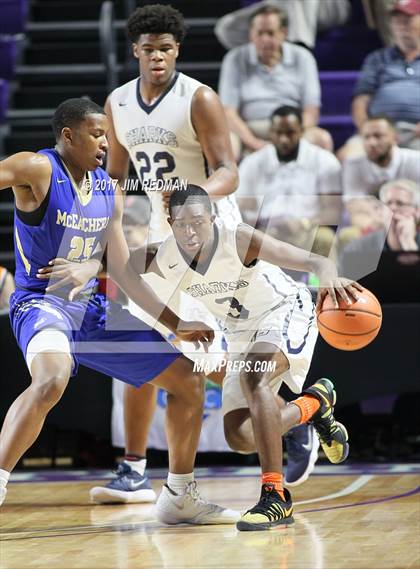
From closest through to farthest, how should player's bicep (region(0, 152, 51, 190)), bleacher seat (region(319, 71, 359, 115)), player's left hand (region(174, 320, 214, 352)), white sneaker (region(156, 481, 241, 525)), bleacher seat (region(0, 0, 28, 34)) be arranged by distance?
1. player's bicep (region(0, 152, 51, 190))
2. player's left hand (region(174, 320, 214, 352))
3. white sneaker (region(156, 481, 241, 525))
4. bleacher seat (region(319, 71, 359, 115))
5. bleacher seat (region(0, 0, 28, 34))

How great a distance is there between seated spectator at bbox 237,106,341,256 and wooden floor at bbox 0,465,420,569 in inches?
82.9

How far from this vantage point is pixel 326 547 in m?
4.23

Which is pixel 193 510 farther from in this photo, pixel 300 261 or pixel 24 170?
pixel 24 170

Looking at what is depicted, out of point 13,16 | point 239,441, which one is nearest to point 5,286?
point 239,441

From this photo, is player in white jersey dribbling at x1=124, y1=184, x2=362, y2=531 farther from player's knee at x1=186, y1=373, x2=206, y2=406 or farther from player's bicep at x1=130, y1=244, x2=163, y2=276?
player's knee at x1=186, y1=373, x2=206, y2=406

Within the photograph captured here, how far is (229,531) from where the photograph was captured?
471 cm

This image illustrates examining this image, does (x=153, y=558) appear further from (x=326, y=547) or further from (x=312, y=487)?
(x=312, y=487)

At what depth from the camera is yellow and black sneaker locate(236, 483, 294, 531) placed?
464 centimetres

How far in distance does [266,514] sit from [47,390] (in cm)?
107

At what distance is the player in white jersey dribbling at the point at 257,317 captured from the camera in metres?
4.70

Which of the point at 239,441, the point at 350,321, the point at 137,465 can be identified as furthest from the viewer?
the point at 137,465

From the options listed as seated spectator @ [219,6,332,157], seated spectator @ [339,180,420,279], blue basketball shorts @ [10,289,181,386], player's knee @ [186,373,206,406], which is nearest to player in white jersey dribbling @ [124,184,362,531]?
player's knee @ [186,373,206,406]

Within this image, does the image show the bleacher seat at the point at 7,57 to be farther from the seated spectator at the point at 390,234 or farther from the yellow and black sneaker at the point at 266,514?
the yellow and black sneaker at the point at 266,514

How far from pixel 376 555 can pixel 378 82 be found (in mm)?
5247
